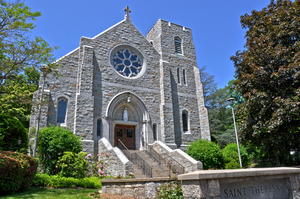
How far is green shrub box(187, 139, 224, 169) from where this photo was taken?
16.0 m

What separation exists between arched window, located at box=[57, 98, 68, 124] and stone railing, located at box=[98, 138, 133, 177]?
3.38 meters

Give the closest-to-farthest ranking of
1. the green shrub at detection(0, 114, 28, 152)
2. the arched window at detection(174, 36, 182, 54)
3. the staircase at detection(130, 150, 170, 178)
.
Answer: the green shrub at detection(0, 114, 28, 152) → the staircase at detection(130, 150, 170, 178) → the arched window at detection(174, 36, 182, 54)

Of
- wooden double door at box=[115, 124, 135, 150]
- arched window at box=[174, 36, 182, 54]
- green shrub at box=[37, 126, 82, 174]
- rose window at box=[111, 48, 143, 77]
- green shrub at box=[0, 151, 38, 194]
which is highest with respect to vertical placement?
arched window at box=[174, 36, 182, 54]

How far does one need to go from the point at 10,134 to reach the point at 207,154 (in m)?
12.4

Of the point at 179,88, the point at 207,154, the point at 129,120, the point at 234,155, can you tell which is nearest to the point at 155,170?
the point at 207,154

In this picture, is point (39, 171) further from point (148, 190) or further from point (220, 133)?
point (220, 133)

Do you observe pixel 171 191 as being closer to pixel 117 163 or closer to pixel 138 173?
pixel 138 173

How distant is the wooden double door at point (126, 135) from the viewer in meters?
16.9

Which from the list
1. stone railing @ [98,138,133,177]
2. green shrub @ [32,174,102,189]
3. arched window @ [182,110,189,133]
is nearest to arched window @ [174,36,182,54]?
arched window @ [182,110,189,133]

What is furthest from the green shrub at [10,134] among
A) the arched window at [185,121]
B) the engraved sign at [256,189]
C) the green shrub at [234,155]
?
the green shrub at [234,155]

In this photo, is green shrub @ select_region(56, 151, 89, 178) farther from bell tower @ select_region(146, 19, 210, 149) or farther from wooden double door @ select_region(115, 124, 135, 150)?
bell tower @ select_region(146, 19, 210, 149)

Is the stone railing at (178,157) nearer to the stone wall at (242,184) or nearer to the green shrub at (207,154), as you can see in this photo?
the green shrub at (207,154)

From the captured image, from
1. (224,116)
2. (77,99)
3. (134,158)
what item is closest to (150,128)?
(134,158)

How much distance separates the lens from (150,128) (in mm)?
17344
